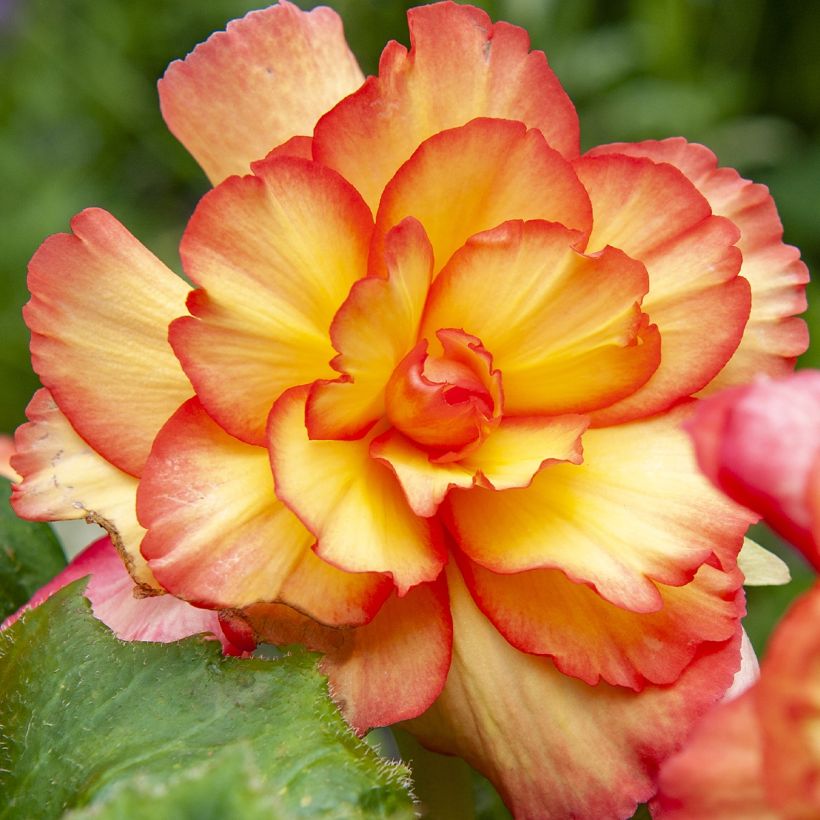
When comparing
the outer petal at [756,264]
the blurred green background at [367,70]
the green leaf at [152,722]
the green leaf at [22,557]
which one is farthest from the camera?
the blurred green background at [367,70]

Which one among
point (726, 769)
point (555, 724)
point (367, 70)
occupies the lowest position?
point (367, 70)

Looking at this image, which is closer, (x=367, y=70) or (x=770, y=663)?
(x=770, y=663)

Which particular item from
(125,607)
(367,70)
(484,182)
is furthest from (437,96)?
(367,70)

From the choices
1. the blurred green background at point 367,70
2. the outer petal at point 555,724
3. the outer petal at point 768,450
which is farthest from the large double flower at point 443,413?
the blurred green background at point 367,70

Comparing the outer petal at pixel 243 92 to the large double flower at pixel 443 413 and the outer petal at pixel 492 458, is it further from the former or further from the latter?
the outer petal at pixel 492 458

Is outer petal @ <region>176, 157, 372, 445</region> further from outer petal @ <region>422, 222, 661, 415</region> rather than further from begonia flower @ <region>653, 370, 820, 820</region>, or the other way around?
begonia flower @ <region>653, 370, 820, 820</region>

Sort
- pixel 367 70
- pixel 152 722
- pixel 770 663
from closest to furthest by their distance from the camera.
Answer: pixel 770 663 → pixel 152 722 → pixel 367 70

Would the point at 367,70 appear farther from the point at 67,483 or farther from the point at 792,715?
the point at 792,715
